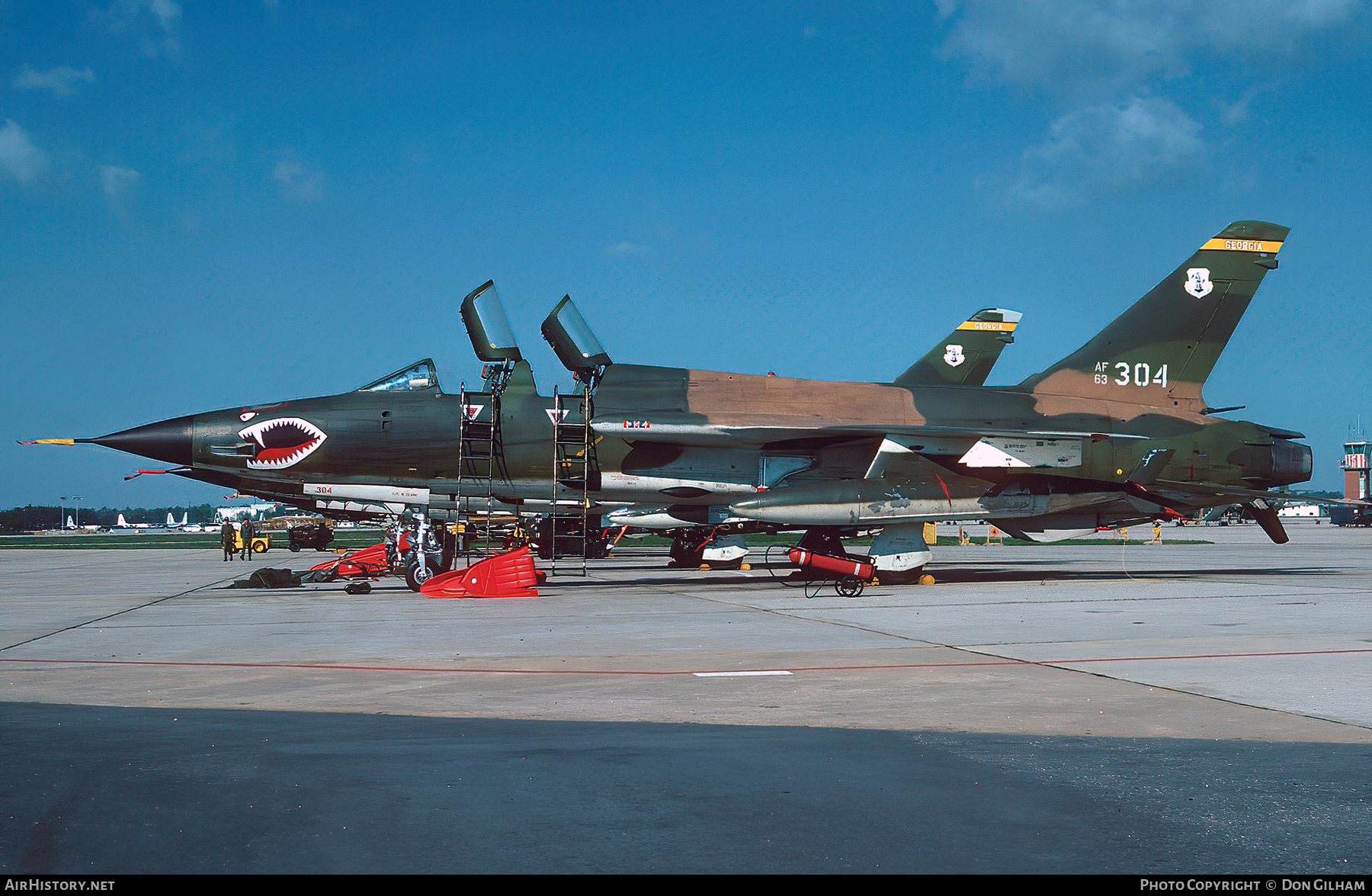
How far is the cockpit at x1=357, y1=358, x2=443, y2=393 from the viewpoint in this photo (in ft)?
58.4

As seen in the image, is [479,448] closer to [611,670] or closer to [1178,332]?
[611,670]

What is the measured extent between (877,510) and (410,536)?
324 inches

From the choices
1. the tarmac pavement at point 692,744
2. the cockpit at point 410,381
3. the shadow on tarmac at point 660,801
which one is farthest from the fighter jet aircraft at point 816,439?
the shadow on tarmac at point 660,801

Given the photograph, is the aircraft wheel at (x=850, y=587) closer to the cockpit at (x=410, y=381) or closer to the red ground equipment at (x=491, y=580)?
the red ground equipment at (x=491, y=580)

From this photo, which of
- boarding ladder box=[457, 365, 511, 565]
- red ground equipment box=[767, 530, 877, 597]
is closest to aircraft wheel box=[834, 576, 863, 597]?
red ground equipment box=[767, 530, 877, 597]

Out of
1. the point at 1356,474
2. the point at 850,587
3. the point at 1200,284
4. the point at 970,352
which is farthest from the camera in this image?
the point at 1356,474

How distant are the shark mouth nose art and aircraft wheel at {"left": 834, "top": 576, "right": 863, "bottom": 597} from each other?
8.86 metres

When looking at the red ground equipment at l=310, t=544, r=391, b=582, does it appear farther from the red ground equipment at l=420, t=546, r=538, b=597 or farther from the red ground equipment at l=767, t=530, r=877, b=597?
the red ground equipment at l=767, t=530, r=877, b=597

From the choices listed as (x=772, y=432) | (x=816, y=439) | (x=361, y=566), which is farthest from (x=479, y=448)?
(x=816, y=439)

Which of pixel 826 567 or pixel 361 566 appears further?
pixel 361 566

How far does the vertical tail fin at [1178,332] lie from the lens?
1939 cm

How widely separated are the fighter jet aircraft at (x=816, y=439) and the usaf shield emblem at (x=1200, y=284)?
1.2 inches

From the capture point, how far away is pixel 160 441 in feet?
55.1

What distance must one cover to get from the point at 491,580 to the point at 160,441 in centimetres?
599
